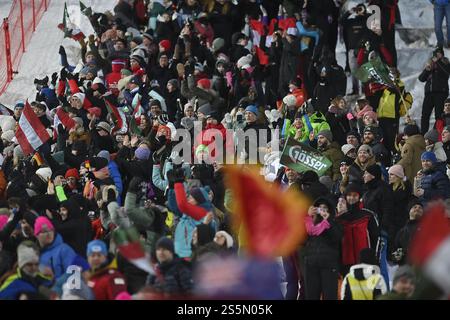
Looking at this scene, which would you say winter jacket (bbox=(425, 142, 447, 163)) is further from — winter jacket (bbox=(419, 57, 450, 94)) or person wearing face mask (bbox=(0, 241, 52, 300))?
person wearing face mask (bbox=(0, 241, 52, 300))

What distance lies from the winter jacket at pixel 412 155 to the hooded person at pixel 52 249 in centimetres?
585

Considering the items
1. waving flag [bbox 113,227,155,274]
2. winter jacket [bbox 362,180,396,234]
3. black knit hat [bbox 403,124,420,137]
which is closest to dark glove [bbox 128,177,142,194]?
winter jacket [bbox 362,180,396,234]

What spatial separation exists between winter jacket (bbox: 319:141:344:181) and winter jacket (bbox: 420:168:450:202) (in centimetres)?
127

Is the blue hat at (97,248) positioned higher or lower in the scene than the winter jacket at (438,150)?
lower

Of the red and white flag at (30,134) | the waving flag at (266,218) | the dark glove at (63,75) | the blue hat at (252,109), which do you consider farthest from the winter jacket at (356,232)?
the dark glove at (63,75)

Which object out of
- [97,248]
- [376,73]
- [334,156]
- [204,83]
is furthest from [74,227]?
[204,83]

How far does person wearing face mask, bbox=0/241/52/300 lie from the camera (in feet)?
50.6

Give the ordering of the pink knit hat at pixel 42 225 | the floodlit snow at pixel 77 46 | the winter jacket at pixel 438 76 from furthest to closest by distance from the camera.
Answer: the floodlit snow at pixel 77 46 → the winter jacket at pixel 438 76 → the pink knit hat at pixel 42 225

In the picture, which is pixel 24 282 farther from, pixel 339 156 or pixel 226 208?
pixel 339 156

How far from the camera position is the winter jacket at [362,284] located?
621 inches

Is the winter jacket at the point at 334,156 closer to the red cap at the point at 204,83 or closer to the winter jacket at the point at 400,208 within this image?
the winter jacket at the point at 400,208

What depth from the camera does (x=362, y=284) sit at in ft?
52.1

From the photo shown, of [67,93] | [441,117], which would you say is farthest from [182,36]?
[441,117]

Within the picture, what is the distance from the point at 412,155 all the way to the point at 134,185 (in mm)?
3689
